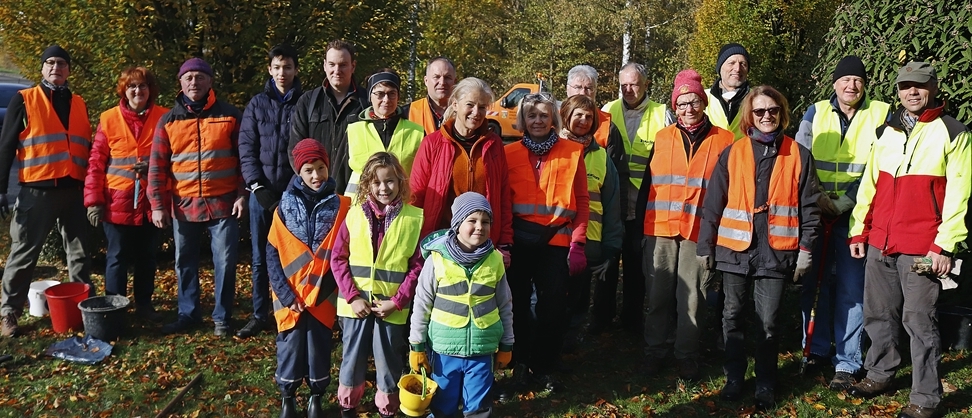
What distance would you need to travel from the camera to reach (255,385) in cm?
516

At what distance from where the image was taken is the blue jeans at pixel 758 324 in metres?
4.74

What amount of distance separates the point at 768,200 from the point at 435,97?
97.3 inches

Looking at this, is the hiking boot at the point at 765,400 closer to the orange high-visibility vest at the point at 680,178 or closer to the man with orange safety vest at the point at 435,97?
the orange high-visibility vest at the point at 680,178

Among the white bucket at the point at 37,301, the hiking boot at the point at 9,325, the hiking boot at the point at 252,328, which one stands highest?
the white bucket at the point at 37,301

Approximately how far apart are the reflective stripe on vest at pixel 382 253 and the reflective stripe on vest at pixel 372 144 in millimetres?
643

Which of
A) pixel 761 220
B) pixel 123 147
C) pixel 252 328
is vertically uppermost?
pixel 123 147

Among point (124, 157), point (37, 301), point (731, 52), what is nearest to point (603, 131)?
point (731, 52)

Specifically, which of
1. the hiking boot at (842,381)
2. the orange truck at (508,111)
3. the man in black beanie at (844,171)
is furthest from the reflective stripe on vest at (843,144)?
the orange truck at (508,111)

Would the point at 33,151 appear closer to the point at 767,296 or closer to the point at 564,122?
the point at 564,122

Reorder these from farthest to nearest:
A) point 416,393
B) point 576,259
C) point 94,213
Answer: point 94,213 → point 576,259 → point 416,393

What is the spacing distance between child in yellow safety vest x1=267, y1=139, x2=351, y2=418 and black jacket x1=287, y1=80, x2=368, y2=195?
866mm

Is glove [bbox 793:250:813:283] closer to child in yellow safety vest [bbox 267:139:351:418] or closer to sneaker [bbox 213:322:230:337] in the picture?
child in yellow safety vest [bbox 267:139:351:418]

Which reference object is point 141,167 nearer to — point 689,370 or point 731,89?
point 689,370

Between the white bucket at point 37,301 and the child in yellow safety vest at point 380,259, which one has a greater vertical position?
the child in yellow safety vest at point 380,259
